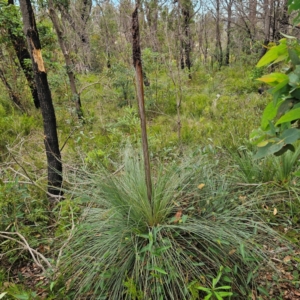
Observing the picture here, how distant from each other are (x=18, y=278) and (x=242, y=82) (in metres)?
7.04

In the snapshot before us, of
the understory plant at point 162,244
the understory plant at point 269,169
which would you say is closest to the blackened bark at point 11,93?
the understory plant at point 162,244

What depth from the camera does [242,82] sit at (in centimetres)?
712

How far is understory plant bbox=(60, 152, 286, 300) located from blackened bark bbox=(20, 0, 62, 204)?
0.71 meters

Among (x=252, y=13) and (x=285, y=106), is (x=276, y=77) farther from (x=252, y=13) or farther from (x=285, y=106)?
(x=252, y=13)

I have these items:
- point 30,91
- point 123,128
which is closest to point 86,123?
point 123,128

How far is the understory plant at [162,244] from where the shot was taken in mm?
1397

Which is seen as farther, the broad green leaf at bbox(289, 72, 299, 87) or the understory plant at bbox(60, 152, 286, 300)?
the understory plant at bbox(60, 152, 286, 300)

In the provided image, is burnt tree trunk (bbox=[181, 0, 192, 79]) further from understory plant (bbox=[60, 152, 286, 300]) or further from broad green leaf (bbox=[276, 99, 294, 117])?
broad green leaf (bbox=[276, 99, 294, 117])

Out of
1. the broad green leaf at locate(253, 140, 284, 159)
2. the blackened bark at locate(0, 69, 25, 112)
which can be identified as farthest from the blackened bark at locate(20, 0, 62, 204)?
the blackened bark at locate(0, 69, 25, 112)

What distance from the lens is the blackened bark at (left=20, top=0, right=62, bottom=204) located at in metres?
2.27

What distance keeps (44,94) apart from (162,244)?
185 centimetres

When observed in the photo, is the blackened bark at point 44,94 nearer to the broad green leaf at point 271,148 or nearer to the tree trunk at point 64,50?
the tree trunk at point 64,50

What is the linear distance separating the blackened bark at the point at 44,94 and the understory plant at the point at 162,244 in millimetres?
711

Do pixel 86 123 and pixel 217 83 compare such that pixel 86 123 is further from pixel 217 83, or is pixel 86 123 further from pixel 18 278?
pixel 217 83
